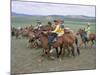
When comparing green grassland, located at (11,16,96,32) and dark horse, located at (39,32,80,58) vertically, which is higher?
green grassland, located at (11,16,96,32)

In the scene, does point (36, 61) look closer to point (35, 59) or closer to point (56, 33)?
point (35, 59)

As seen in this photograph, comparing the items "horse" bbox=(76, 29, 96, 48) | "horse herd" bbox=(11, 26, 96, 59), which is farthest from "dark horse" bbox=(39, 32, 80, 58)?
"horse" bbox=(76, 29, 96, 48)

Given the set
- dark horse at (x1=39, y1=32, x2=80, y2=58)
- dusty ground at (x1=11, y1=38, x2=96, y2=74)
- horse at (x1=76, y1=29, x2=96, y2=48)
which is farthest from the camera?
horse at (x1=76, y1=29, x2=96, y2=48)

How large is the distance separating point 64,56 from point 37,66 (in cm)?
40

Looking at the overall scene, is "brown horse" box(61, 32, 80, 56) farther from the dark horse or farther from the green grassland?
the green grassland

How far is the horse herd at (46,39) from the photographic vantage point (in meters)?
2.47

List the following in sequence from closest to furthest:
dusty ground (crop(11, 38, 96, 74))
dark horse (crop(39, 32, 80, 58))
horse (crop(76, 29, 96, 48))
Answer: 1. dusty ground (crop(11, 38, 96, 74))
2. dark horse (crop(39, 32, 80, 58))
3. horse (crop(76, 29, 96, 48))

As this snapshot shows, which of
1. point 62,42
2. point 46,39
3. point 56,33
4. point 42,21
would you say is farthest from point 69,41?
point 42,21

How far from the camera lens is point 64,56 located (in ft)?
8.68

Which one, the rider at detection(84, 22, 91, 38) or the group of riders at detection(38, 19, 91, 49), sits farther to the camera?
the rider at detection(84, 22, 91, 38)

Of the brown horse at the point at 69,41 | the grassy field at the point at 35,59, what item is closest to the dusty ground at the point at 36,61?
the grassy field at the point at 35,59

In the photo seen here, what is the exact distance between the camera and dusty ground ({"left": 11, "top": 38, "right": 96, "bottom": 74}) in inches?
95.0

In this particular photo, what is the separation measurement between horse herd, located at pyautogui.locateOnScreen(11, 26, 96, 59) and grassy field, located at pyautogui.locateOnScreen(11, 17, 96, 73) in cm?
5

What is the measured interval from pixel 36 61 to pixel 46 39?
314mm
